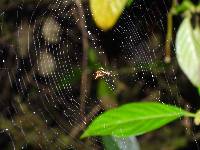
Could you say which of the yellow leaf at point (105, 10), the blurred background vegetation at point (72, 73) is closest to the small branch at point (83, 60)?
the blurred background vegetation at point (72, 73)

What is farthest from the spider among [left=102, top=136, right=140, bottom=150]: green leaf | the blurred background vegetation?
[left=102, top=136, right=140, bottom=150]: green leaf

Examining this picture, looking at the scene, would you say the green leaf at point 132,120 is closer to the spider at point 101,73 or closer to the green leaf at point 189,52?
the green leaf at point 189,52

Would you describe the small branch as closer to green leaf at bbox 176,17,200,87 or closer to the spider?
the spider

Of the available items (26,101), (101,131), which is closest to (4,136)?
(26,101)

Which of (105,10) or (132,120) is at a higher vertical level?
(105,10)

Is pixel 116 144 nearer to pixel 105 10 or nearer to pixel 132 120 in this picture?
pixel 132 120

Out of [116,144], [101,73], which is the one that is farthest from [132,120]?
[101,73]

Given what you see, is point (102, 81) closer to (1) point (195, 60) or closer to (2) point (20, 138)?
(1) point (195, 60)

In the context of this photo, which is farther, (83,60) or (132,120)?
(83,60)
